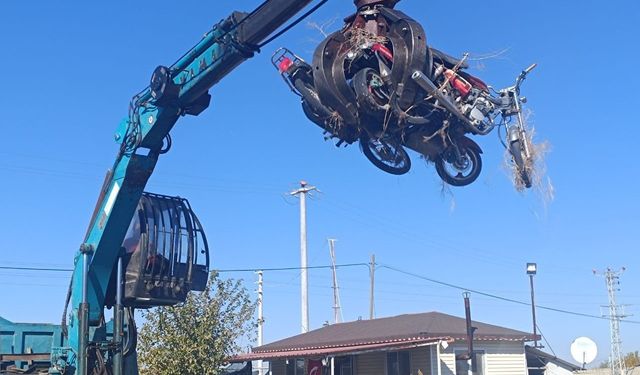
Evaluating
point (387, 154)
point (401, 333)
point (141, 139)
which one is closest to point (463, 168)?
point (387, 154)

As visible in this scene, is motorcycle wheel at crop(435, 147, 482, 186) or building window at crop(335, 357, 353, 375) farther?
building window at crop(335, 357, 353, 375)

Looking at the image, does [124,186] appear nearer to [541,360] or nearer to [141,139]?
[141,139]

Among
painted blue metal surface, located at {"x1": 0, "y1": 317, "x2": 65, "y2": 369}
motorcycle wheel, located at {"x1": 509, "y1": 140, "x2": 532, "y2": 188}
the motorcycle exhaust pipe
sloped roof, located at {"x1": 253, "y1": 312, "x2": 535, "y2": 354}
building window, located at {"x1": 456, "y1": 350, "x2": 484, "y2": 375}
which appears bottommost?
building window, located at {"x1": 456, "y1": 350, "x2": 484, "y2": 375}

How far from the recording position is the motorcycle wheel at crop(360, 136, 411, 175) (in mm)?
9680

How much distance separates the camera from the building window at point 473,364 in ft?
72.9

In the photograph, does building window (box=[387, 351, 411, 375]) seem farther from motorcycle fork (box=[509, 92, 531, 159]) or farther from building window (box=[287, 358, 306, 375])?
motorcycle fork (box=[509, 92, 531, 159])

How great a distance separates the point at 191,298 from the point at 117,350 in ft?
28.1

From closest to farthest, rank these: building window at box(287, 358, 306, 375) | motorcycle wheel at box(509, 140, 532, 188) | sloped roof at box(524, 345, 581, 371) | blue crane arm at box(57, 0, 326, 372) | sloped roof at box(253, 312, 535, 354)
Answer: motorcycle wheel at box(509, 140, 532, 188), blue crane arm at box(57, 0, 326, 372), sloped roof at box(253, 312, 535, 354), sloped roof at box(524, 345, 581, 371), building window at box(287, 358, 306, 375)

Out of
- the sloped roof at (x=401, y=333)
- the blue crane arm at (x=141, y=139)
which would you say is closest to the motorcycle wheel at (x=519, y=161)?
the blue crane arm at (x=141, y=139)

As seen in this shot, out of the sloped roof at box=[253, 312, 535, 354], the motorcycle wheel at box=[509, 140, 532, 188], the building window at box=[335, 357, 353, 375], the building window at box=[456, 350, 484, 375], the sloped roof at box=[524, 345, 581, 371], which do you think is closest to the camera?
the motorcycle wheel at box=[509, 140, 532, 188]

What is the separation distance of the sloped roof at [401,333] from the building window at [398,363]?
0.65 m

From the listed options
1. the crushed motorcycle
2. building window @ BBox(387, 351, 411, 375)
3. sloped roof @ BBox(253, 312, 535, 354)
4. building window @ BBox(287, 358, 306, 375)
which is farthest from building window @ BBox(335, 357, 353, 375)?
the crushed motorcycle

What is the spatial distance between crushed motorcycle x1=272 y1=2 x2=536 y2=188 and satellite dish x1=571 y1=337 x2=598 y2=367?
16521mm

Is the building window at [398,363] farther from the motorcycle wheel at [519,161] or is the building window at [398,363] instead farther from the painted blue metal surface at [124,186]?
the motorcycle wheel at [519,161]
